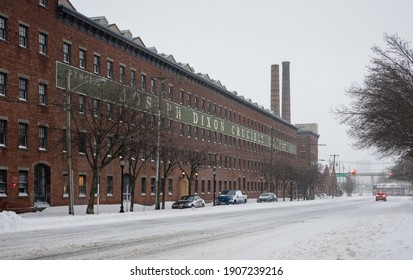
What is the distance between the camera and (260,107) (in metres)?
98.7

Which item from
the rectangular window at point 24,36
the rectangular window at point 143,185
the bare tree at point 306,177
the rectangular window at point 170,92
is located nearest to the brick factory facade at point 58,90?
the rectangular window at point 24,36

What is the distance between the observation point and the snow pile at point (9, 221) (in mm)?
25786

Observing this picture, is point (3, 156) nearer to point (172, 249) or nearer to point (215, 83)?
point (172, 249)

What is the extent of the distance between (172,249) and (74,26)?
109ft

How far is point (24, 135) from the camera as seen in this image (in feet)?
131

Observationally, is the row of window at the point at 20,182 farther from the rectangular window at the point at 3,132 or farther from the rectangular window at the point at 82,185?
the rectangular window at the point at 82,185

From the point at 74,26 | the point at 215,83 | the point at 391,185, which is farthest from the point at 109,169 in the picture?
the point at 391,185

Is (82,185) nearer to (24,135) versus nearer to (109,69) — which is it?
(24,135)

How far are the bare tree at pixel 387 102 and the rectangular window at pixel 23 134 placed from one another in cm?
2167

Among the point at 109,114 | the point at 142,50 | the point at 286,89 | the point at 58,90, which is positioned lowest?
the point at 109,114

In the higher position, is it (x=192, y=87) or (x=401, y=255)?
(x=192, y=87)

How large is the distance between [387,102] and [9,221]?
21.6 m

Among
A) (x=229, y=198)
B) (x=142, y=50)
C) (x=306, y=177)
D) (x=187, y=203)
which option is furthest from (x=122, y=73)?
(x=306, y=177)

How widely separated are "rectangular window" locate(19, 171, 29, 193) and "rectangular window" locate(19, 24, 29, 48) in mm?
8894
